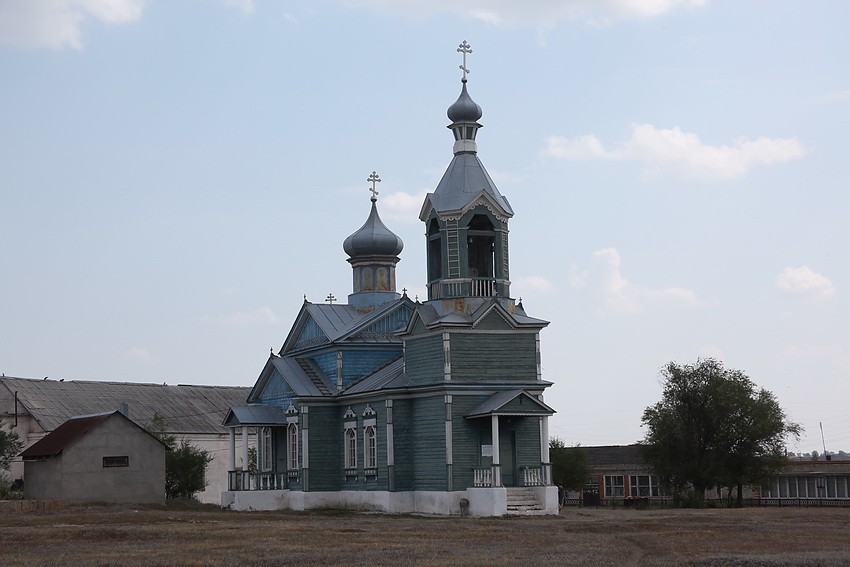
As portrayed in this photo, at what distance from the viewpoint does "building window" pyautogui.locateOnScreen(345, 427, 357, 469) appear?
43344 mm

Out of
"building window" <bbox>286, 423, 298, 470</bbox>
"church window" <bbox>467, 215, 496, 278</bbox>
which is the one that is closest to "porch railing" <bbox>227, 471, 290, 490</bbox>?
"building window" <bbox>286, 423, 298, 470</bbox>

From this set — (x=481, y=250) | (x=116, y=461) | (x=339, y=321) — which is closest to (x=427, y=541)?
(x=481, y=250)

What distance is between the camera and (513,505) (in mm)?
38094

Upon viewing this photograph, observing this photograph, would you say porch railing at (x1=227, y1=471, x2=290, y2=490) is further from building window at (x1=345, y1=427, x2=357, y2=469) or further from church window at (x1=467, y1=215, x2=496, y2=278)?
church window at (x1=467, y1=215, x2=496, y2=278)

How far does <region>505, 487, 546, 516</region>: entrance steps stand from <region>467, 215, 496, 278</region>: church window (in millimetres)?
7186

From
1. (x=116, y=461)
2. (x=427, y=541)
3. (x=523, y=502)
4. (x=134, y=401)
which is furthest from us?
(x=134, y=401)

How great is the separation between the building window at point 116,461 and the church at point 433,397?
154 inches

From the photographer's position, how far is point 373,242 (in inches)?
1972

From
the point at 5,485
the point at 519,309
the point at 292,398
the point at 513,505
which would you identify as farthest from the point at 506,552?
the point at 5,485

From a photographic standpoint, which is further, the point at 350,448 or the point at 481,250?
the point at 350,448

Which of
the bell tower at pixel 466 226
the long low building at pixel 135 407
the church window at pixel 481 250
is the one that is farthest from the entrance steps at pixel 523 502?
the long low building at pixel 135 407

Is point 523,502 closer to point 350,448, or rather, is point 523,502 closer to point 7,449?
point 350,448

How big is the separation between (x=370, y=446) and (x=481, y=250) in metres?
7.49

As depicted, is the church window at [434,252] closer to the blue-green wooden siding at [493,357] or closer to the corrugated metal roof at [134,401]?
the blue-green wooden siding at [493,357]
